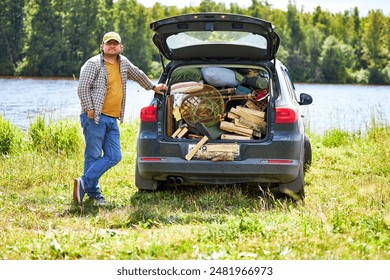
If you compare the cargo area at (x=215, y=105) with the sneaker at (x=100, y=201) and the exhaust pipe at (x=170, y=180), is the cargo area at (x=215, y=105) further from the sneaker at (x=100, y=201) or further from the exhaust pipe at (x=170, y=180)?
the sneaker at (x=100, y=201)

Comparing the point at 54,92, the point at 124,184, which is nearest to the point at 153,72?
the point at 54,92

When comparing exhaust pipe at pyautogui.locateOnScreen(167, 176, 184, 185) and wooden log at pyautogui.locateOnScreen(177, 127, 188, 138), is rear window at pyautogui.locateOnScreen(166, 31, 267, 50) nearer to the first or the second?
wooden log at pyautogui.locateOnScreen(177, 127, 188, 138)

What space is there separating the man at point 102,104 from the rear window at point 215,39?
0.57m

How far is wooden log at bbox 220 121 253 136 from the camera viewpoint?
25.9ft

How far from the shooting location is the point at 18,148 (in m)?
11.9

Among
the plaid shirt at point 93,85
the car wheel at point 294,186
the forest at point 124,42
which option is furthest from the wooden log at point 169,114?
the forest at point 124,42

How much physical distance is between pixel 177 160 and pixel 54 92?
30543 mm

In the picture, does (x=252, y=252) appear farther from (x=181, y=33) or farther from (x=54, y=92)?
(x=54, y=92)

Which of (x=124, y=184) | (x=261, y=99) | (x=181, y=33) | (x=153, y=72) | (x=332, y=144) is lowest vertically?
(x=153, y=72)

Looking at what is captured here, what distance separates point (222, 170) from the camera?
24.6ft

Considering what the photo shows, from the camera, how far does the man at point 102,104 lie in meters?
7.55

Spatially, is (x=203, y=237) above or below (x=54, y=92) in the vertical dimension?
above

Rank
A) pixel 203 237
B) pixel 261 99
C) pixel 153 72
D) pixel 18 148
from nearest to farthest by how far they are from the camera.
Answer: pixel 203 237 → pixel 261 99 → pixel 18 148 → pixel 153 72

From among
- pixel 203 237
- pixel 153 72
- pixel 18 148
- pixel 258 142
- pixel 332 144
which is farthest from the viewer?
pixel 153 72
